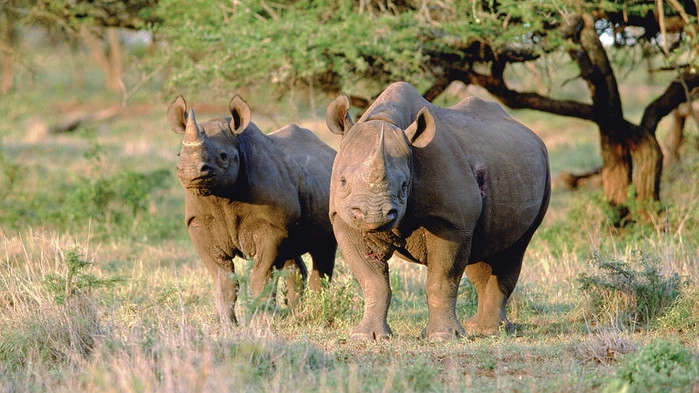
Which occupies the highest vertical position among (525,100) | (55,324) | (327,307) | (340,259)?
(525,100)

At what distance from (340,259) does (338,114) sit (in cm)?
321

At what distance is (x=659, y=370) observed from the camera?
5.96m

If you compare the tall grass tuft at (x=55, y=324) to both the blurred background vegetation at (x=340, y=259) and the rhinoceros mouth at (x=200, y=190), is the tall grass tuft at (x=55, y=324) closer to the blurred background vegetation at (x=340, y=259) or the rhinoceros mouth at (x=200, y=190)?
the blurred background vegetation at (x=340, y=259)

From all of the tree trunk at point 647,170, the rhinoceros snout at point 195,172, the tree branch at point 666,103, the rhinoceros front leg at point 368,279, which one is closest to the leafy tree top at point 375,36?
the tree branch at point 666,103

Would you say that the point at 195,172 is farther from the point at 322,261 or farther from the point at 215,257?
the point at 322,261

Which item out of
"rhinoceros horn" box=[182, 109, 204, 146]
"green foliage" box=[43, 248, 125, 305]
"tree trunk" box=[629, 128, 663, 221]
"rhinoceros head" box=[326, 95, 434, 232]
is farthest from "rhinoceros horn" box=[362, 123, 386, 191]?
"tree trunk" box=[629, 128, 663, 221]

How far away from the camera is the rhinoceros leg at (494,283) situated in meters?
8.65

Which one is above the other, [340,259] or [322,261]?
[322,261]

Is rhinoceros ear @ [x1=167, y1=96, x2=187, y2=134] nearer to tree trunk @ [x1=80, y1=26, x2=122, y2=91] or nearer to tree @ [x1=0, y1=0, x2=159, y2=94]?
tree @ [x1=0, y1=0, x2=159, y2=94]

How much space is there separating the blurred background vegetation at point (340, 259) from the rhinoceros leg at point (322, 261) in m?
0.75

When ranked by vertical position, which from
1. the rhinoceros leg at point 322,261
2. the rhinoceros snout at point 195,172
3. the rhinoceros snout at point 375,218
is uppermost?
the rhinoceros snout at point 375,218

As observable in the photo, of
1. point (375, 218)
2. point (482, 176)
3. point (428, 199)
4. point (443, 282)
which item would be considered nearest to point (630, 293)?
point (482, 176)

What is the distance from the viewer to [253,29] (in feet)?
41.7

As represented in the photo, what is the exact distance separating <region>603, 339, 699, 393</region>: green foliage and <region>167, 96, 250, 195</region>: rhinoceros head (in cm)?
340
